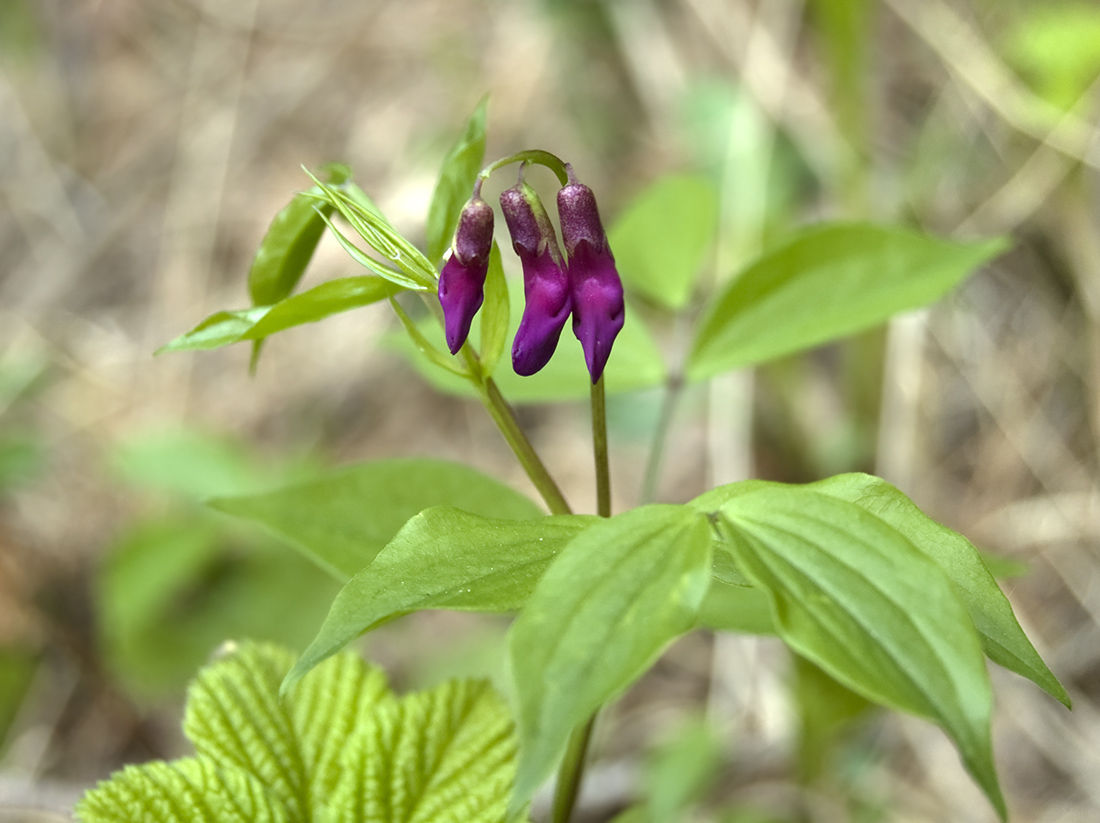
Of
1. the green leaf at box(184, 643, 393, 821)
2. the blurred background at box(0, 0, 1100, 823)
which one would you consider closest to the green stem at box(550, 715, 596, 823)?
the green leaf at box(184, 643, 393, 821)

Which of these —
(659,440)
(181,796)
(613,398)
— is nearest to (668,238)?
(659,440)

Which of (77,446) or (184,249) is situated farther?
(184,249)

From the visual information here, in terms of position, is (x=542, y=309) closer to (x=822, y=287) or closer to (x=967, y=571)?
(x=967, y=571)

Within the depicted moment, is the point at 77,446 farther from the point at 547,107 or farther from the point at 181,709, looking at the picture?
the point at 547,107

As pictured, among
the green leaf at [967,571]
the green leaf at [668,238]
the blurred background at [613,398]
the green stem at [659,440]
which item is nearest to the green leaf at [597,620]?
the green leaf at [967,571]

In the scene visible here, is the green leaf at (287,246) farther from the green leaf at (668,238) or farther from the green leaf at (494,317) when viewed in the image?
the green leaf at (668,238)

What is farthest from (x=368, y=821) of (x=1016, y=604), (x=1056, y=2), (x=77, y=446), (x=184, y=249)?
(x=184, y=249)
